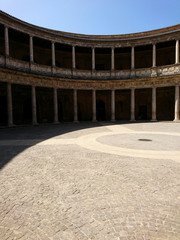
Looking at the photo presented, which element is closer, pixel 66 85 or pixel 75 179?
pixel 75 179

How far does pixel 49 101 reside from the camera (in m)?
25.1

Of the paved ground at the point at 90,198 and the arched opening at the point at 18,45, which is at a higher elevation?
the arched opening at the point at 18,45

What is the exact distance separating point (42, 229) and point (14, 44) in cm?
2343

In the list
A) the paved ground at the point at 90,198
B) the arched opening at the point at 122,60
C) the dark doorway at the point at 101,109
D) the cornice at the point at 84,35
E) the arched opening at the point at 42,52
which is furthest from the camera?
the dark doorway at the point at 101,109

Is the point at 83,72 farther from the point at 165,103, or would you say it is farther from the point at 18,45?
the point at 165,103

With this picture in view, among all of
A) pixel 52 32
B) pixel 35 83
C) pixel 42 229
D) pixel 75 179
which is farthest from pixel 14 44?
pixel 42 229

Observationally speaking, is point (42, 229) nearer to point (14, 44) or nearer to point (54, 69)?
point (54, 69)

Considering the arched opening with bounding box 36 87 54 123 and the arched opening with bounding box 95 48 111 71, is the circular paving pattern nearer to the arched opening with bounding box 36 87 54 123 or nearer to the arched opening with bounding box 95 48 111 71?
the arched opening with bounding box 36 87 54 123

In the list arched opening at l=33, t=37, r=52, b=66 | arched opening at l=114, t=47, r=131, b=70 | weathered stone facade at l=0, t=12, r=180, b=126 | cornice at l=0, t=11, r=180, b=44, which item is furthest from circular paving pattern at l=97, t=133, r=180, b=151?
arched opening at l=114, t=47, r=131, b=70

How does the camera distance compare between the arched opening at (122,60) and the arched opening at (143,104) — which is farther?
the arched opening at (143,104)

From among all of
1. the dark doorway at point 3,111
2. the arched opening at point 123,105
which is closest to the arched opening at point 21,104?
the dark doorway at point 3,111

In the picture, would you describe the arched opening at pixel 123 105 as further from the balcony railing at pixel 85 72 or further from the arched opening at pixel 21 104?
the arched opening at pixel 21 104

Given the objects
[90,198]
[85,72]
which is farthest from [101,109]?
[90,198]

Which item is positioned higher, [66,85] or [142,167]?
[66,85]
